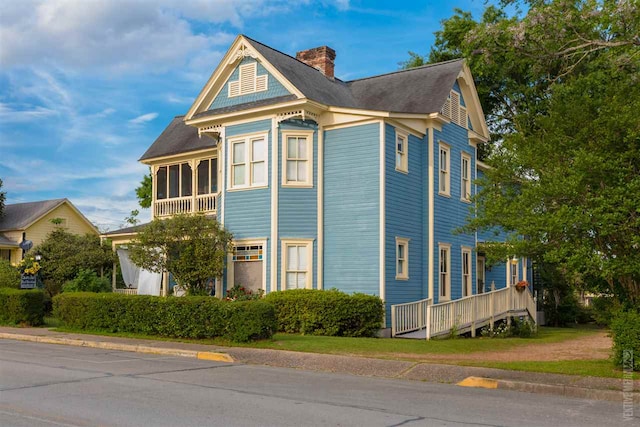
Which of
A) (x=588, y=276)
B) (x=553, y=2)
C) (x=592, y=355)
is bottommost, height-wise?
(x=592, y=355)

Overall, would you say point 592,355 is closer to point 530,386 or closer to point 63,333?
point 530,386

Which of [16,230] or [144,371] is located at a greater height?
[16,230]

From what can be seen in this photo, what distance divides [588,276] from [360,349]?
18.3 ft

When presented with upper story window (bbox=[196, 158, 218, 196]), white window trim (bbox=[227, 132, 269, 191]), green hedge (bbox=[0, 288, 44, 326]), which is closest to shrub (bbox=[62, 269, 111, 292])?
green hedge (bbox=[0, 288, 44, 326])

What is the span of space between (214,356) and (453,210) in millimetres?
13779

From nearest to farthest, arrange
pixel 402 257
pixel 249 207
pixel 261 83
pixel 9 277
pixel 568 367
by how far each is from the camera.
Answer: pixel 568 367
pixel 402 257
pixel 249 207
pixel 261 83
pixel 9 277

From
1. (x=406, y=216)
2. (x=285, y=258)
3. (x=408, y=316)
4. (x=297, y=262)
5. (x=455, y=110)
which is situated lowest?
(x=408, y=316)

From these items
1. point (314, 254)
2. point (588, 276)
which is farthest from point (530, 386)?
point (314, 254)

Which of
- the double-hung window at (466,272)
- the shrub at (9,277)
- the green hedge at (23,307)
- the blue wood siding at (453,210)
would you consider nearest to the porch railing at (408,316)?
the blue wood siding at (453,210)

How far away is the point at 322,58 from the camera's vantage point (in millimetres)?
27828

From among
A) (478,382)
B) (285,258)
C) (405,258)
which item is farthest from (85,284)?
(478,382)

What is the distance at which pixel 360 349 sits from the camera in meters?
16.5

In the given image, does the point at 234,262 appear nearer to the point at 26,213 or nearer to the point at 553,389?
the point at 553,389

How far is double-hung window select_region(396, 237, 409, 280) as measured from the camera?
75.6ft
